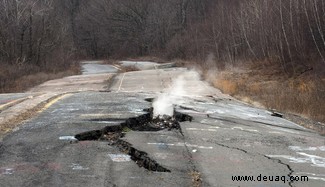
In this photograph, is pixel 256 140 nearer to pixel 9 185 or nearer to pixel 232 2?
pixel 9 185

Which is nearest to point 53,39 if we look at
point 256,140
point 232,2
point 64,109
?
point 232,2

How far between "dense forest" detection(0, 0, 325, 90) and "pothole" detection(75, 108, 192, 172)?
15263 mm

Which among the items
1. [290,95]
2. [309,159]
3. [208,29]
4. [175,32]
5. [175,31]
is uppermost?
[175,31]

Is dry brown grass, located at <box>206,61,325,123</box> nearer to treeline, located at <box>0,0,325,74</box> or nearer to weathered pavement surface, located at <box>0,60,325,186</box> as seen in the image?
treeline, located at <box>0,0,325,74</box>

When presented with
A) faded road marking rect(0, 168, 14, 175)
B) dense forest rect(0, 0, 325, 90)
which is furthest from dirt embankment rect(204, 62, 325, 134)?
faded road marking rect(0, 168, 14, 175)

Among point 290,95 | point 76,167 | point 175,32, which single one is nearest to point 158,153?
point 76,167

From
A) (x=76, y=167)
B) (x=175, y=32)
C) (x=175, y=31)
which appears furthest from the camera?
(x=175, y=31)

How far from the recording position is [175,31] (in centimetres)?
6950

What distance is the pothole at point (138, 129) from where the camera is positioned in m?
5.55

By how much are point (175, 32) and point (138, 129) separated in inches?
2451

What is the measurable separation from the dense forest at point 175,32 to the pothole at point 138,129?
50.1 ft

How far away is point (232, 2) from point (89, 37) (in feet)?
156

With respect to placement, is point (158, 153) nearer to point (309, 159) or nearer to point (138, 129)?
point (138, 129)

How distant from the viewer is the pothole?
18.2 feet
